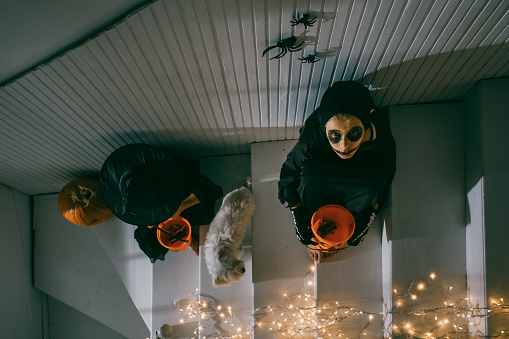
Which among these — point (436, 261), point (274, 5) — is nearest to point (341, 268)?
point (436, 261)

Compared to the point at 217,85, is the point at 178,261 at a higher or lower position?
lower

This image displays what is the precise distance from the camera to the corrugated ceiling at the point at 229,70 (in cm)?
217

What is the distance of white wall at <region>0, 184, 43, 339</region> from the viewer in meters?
4.05

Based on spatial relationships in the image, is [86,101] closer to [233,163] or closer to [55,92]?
[55,92]

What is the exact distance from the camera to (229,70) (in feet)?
8.35

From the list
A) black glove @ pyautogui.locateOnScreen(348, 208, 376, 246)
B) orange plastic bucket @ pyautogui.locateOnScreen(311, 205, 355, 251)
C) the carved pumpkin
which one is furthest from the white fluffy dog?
the carved pumpkin

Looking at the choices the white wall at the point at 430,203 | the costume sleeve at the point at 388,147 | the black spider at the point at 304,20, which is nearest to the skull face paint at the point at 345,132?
the costume sleeve at the point at 388,147

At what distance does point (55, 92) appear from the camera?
104 inches

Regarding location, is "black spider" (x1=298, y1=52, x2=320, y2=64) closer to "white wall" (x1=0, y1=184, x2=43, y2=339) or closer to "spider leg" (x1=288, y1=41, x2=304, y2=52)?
"spider leg" (x1=288, y1=41, x2=304, y2=52)

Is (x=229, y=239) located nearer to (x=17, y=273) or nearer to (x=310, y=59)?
(x=310, y=59)

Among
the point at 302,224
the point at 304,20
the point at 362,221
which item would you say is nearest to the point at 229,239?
the point at 302,224

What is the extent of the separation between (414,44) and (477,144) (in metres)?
1.09

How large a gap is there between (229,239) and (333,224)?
869 mm

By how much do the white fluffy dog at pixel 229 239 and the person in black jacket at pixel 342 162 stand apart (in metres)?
0.41
